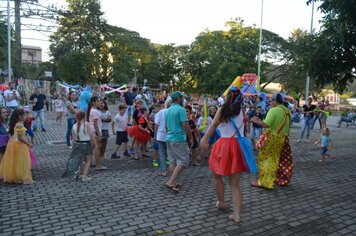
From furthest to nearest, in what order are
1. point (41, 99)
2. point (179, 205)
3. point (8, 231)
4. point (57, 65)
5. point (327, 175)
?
point (57, 65) < point (41, 99) < point (327, 175) < point (179, 205) < point (8, 231)

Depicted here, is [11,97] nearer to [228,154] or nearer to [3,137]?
[3,137]

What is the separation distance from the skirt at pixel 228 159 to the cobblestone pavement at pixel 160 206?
2.37 feet

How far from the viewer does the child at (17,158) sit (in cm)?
618

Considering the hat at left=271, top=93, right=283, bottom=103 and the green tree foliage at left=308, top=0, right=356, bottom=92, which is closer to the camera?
the hat at left=271, top=93, right=283, bottom=103

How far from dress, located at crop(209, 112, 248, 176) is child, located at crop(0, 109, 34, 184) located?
370 centimetres

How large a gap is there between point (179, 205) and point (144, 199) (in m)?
0.63

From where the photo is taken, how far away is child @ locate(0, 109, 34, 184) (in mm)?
6176

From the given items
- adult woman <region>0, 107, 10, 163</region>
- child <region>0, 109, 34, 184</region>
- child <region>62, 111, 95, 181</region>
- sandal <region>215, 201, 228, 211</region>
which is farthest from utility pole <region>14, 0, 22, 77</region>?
sandal <region>215, 201, 228, 211</region>

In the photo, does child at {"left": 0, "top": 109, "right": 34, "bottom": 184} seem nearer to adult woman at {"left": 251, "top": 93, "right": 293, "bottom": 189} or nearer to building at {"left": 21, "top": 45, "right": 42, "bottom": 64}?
adult woman at {"left": 251, "top": 93, "right": 293, "bottom": 189}

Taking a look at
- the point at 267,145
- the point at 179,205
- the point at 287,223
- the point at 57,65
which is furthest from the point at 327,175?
the point at 57,65

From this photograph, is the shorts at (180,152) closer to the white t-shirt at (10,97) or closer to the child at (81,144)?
the child at (81,144)

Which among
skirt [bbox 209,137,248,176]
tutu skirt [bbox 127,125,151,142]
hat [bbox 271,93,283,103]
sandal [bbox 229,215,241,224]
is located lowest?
sandal [bbox 229,215,241,224]

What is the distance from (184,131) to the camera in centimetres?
591

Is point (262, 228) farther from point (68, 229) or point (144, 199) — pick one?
point (68, 229)
